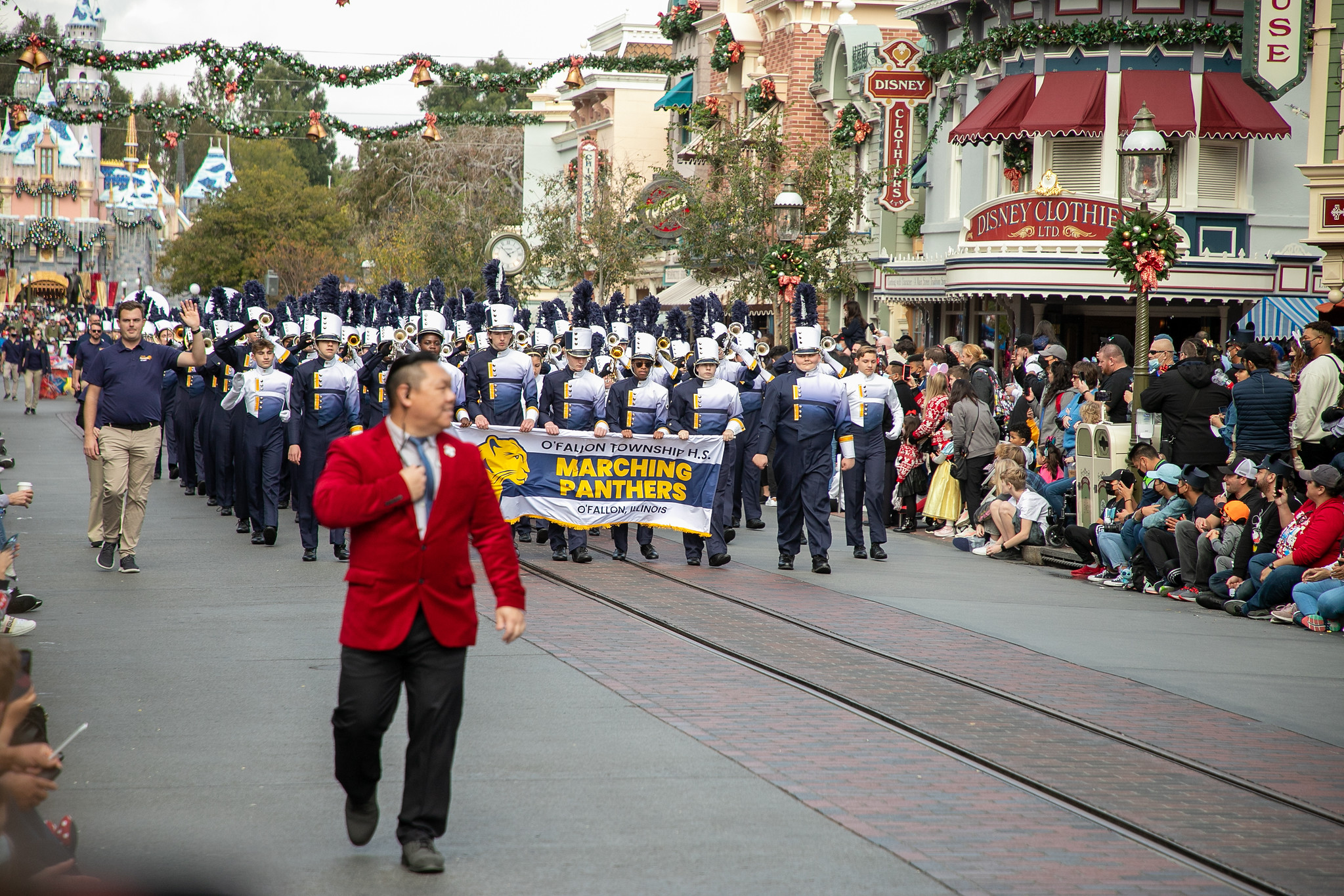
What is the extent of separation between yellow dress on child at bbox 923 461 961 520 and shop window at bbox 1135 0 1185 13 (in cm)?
1154

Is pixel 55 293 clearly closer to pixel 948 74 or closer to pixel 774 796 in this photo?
pixel 948 74

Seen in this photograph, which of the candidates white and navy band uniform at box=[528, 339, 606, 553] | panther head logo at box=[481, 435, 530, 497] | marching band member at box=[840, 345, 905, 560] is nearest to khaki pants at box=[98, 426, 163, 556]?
panther head logo at box=[481, 435, 530, 497]

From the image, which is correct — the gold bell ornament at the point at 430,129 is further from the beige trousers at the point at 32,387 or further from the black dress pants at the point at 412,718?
Result: the black dress pants at the point at 412,718

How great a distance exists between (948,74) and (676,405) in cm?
1677

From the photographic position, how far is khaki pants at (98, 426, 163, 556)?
13.2 metres

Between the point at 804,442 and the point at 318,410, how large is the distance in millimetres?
4515

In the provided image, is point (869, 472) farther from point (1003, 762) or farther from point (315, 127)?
point (315, 127)

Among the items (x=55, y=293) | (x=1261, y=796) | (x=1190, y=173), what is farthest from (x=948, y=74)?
(x=55, y=293)

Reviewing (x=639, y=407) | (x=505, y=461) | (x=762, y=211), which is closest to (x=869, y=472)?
(x=639, y=407)

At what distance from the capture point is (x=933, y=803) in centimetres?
689

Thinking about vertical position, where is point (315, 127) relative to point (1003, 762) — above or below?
above

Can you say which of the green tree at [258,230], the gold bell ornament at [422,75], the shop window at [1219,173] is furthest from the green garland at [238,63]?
the green tree at [258,230]

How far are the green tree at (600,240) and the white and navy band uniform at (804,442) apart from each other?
24.7 metres

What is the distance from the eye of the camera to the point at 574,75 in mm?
29328
